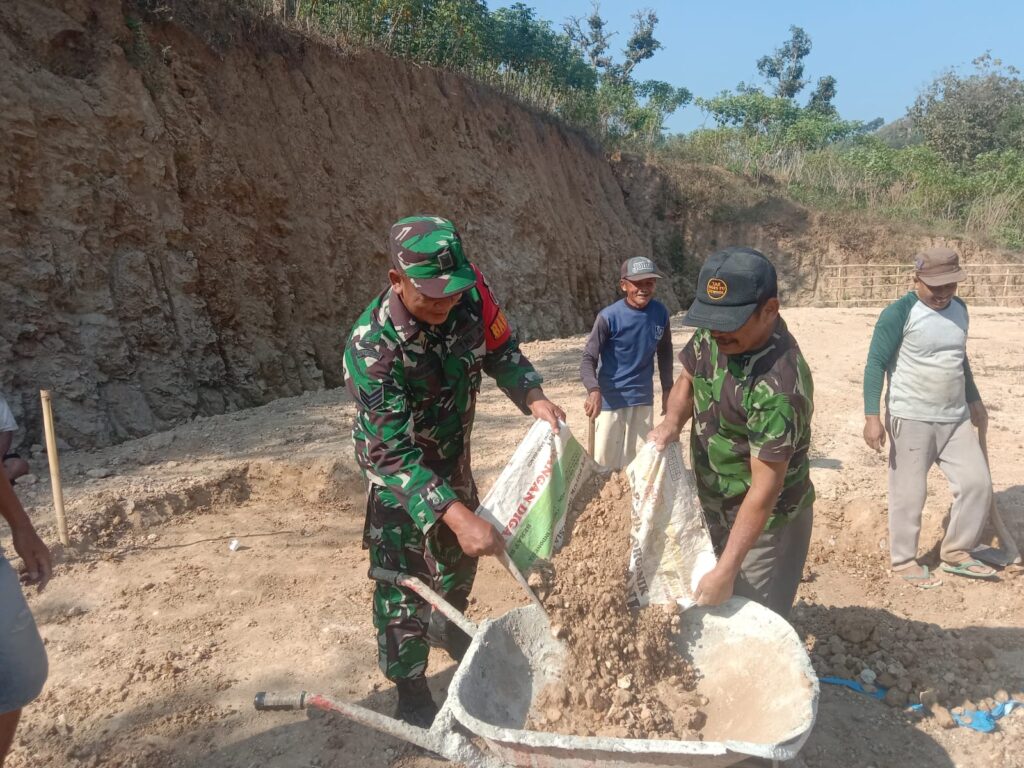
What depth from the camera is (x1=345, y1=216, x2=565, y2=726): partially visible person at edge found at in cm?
218

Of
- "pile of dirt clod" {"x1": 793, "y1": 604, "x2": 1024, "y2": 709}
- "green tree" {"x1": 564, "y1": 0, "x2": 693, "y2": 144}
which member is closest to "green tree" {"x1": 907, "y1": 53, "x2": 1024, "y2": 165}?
"green tree" {"x1": 564, "y1": 0, "x2": 693, "y2": 144}

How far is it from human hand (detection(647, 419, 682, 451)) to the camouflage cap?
0.83 m

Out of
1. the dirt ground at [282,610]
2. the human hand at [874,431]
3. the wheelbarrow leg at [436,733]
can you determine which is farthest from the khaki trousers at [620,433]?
the wheelbarrow leg at [436,733]

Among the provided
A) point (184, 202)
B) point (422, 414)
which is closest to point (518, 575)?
point (422, 414)

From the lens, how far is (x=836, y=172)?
24109 mm

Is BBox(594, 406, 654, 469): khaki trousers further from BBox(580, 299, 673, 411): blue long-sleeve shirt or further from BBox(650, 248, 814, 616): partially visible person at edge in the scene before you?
BBox(650, 248, 814, 616): partially visible person at edge

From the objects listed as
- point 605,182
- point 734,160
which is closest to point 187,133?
point 605,182

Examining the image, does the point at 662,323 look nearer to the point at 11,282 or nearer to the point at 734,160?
the point at 11,282

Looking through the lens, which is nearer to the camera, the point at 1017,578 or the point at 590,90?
the point at 1017,578

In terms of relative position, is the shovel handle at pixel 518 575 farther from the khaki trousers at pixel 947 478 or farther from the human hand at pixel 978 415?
the human hand at pixel 978 415

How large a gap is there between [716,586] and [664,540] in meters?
0.24

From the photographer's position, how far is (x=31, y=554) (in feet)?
6.87

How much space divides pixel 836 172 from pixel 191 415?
23.0m

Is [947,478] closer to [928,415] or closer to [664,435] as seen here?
[928,415]
